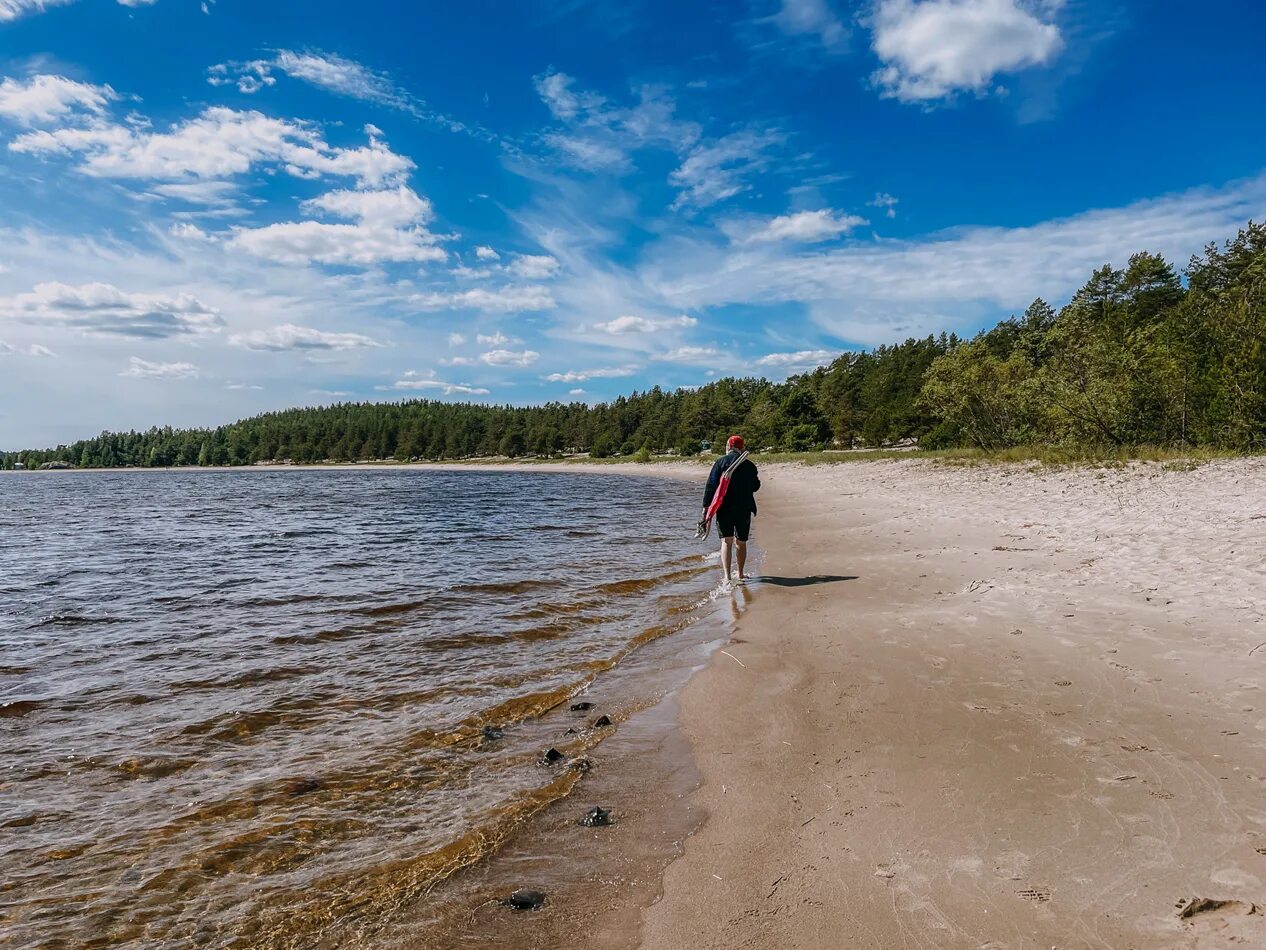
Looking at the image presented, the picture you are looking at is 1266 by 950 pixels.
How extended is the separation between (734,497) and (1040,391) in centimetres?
3505

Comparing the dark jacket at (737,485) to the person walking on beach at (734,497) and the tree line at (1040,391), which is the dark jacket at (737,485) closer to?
the person walking on beach at (734,497)

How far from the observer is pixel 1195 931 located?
9.77 feet

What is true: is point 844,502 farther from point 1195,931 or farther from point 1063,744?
point 1195,931

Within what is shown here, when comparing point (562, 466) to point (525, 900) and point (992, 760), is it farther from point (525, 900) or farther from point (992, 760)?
point (525, 900)

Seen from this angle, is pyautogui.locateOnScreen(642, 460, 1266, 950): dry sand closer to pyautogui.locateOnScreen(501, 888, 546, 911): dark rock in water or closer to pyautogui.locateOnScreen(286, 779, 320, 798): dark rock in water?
pyautogui.locateOnScreen(501, 888, 546, 911): dark rock in water

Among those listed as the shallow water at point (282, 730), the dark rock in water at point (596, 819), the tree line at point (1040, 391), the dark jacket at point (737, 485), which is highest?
the tree line at point (1040, 391)

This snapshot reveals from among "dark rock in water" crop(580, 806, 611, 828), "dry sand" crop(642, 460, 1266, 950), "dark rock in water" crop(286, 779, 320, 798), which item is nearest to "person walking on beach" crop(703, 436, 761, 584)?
"dry sand" crop(642, 460, 1266, 950)

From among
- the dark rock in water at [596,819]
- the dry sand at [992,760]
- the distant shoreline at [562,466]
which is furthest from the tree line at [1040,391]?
the dark rock in water at [596,819]

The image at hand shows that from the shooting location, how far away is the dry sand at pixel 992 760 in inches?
129

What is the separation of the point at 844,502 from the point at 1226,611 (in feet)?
68.3

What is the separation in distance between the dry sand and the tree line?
2619 cm

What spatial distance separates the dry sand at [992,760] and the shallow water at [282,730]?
163 centimetres

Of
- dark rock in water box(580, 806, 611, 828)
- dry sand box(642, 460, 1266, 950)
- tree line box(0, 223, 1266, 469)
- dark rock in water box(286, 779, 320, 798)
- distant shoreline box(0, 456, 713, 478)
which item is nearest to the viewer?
dry sand box(642, 460, 1266, 950)

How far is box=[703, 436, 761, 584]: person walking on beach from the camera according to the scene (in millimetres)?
12867
